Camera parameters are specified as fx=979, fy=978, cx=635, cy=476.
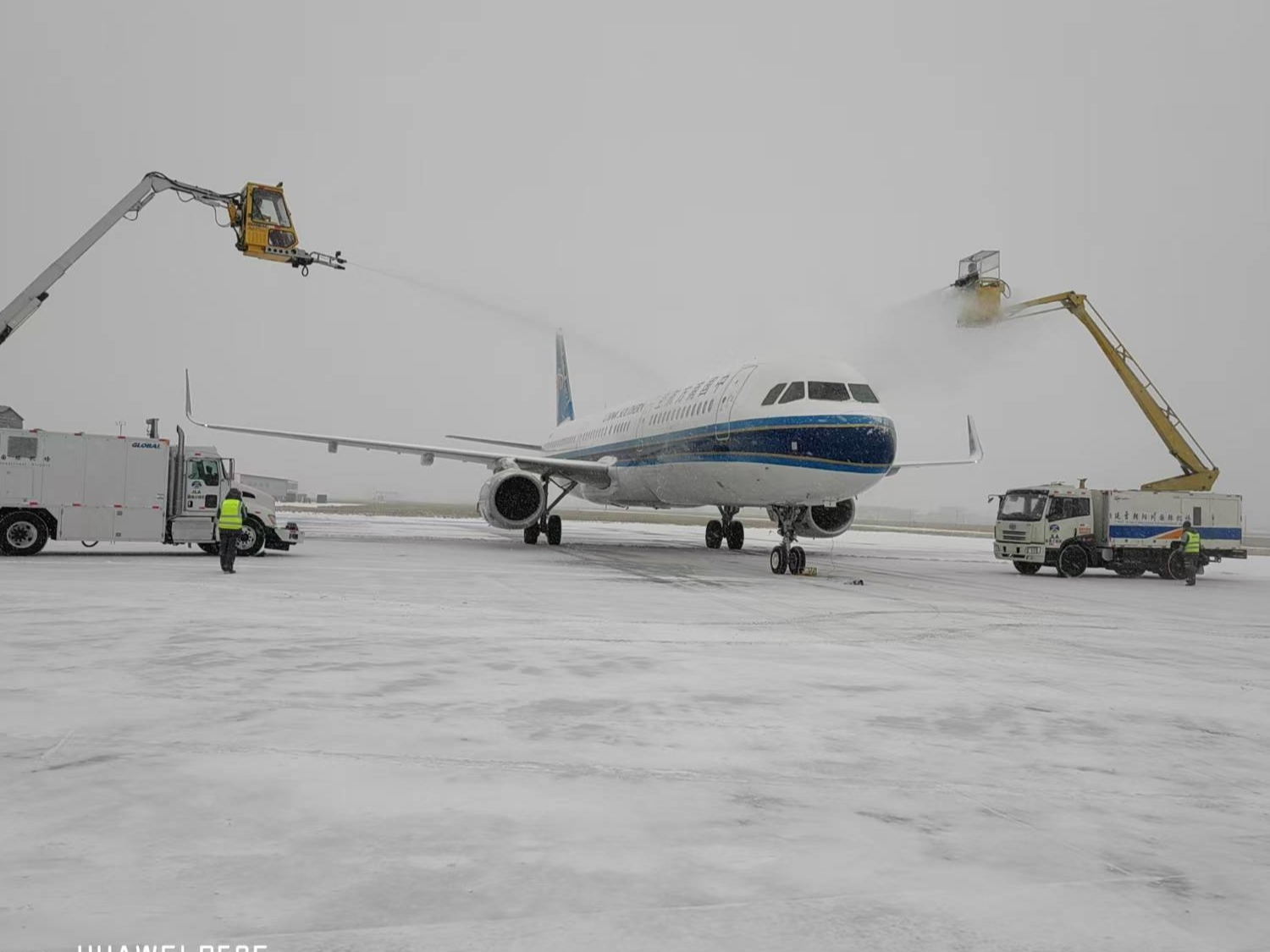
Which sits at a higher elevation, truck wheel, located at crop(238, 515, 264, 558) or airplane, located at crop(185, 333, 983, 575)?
airplane, located at crop(185, 333, 983, 575)

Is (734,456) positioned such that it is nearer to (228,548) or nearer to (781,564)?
(781,564)

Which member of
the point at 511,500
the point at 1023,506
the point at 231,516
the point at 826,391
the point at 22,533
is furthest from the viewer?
the point at 511,500

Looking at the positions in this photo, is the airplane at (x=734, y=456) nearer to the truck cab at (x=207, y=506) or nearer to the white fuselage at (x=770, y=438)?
the white fuselage at (x=770, y=438)

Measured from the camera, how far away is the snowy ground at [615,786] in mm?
3334

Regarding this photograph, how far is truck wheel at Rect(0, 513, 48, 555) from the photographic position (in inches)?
757

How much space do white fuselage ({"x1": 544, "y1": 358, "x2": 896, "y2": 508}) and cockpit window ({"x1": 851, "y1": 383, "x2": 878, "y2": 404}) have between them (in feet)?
0.08

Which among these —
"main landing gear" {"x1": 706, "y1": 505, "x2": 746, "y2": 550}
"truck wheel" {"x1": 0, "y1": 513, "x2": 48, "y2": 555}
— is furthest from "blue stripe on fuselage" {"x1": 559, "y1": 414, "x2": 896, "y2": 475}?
"truck wheel" {"x1": 0, "y1": 513, "x2": 48, "y2": 555}

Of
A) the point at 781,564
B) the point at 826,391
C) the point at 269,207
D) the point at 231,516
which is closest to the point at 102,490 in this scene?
the point at 231,516

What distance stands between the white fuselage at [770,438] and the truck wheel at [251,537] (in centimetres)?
920

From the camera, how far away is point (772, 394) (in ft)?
62.4

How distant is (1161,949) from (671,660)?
5.62 m

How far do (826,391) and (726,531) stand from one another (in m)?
10.9

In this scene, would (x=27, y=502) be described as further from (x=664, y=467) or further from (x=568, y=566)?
(x=664, y=467)

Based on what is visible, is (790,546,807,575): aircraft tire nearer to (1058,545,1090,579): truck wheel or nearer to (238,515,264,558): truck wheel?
(1058,545,1090,579): truck wheel
